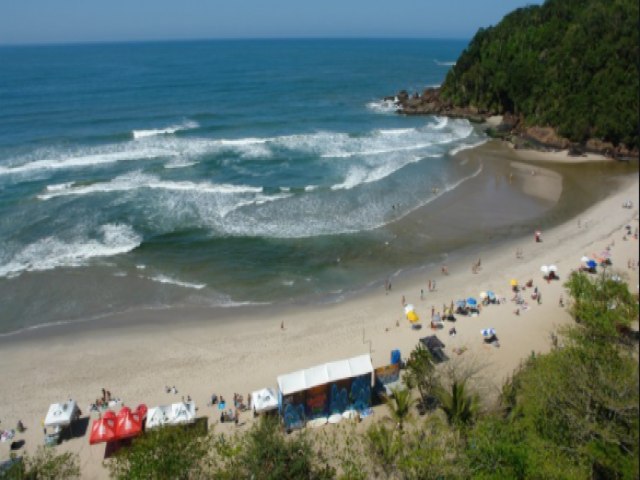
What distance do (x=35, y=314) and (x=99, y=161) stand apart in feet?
82.4

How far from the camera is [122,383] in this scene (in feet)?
72.7

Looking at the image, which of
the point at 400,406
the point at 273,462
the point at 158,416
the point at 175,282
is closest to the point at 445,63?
the point at 175,282

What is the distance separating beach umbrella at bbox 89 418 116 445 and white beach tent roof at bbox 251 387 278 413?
211 inches

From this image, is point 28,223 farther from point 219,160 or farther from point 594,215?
point 594,215

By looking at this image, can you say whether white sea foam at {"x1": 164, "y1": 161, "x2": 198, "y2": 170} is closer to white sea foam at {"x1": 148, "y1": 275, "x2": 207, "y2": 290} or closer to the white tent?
white sea foam at {"x1": 148, "y1": 275, "x2": 207, "y2": 290}

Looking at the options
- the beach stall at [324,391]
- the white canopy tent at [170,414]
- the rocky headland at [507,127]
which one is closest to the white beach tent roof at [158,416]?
the white canopy tent at [170,414]

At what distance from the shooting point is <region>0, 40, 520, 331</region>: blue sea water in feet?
97.0

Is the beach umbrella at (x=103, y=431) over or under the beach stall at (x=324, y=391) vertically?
under

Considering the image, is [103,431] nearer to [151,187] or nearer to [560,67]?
[151,187]

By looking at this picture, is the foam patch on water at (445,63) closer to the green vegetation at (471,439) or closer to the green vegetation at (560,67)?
the green vegetation at (560,67)

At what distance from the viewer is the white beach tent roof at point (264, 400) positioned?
19.4 metres

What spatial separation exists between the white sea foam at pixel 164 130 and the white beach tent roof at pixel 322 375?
45.3m

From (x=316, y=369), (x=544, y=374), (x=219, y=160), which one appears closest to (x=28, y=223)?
(x=219, y=160)

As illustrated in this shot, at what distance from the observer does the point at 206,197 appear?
40.8 m
